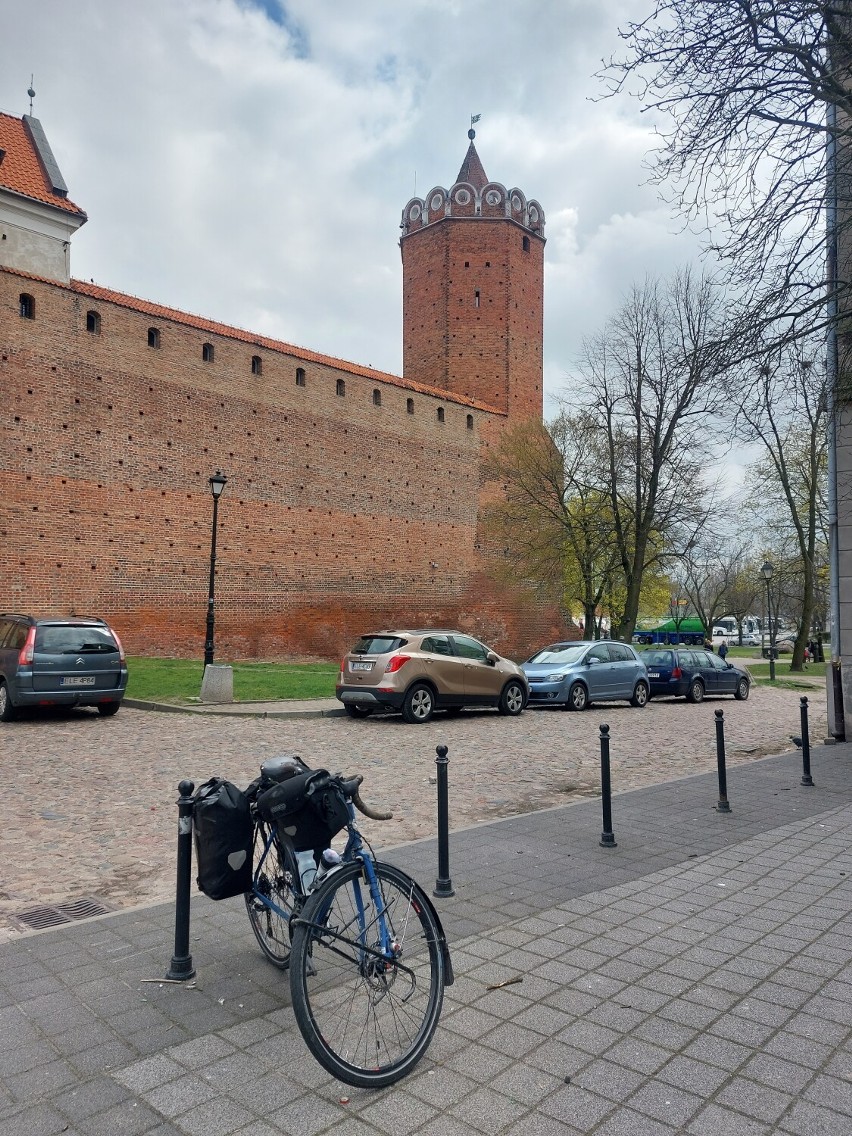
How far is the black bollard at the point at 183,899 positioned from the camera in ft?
11.9

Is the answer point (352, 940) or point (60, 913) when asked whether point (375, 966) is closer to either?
point (352, 940)

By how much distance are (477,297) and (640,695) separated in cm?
2765

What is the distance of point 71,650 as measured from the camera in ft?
44.0

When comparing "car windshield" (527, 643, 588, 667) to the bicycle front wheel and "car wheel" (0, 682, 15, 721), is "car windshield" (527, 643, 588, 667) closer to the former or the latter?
"car wheel" (0, 682, 15, 721)

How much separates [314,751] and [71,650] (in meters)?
5.17

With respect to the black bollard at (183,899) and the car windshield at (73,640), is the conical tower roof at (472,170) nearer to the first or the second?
the car windshield at (73,640)

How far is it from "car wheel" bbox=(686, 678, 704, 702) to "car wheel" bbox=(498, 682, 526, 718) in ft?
21.2

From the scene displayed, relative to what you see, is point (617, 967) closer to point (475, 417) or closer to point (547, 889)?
point (547, 889)

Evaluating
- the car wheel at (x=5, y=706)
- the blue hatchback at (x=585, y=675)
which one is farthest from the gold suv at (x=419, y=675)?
the car wheel at (x=5, y=706)

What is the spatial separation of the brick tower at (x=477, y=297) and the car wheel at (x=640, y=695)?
77.9 feet

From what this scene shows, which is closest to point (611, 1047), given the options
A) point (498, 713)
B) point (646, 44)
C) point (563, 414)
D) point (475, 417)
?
point (646, 44)

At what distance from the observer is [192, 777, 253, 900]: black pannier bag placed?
11.5 feet

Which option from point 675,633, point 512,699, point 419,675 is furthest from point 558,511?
point 675,633

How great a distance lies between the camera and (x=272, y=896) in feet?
12.1
